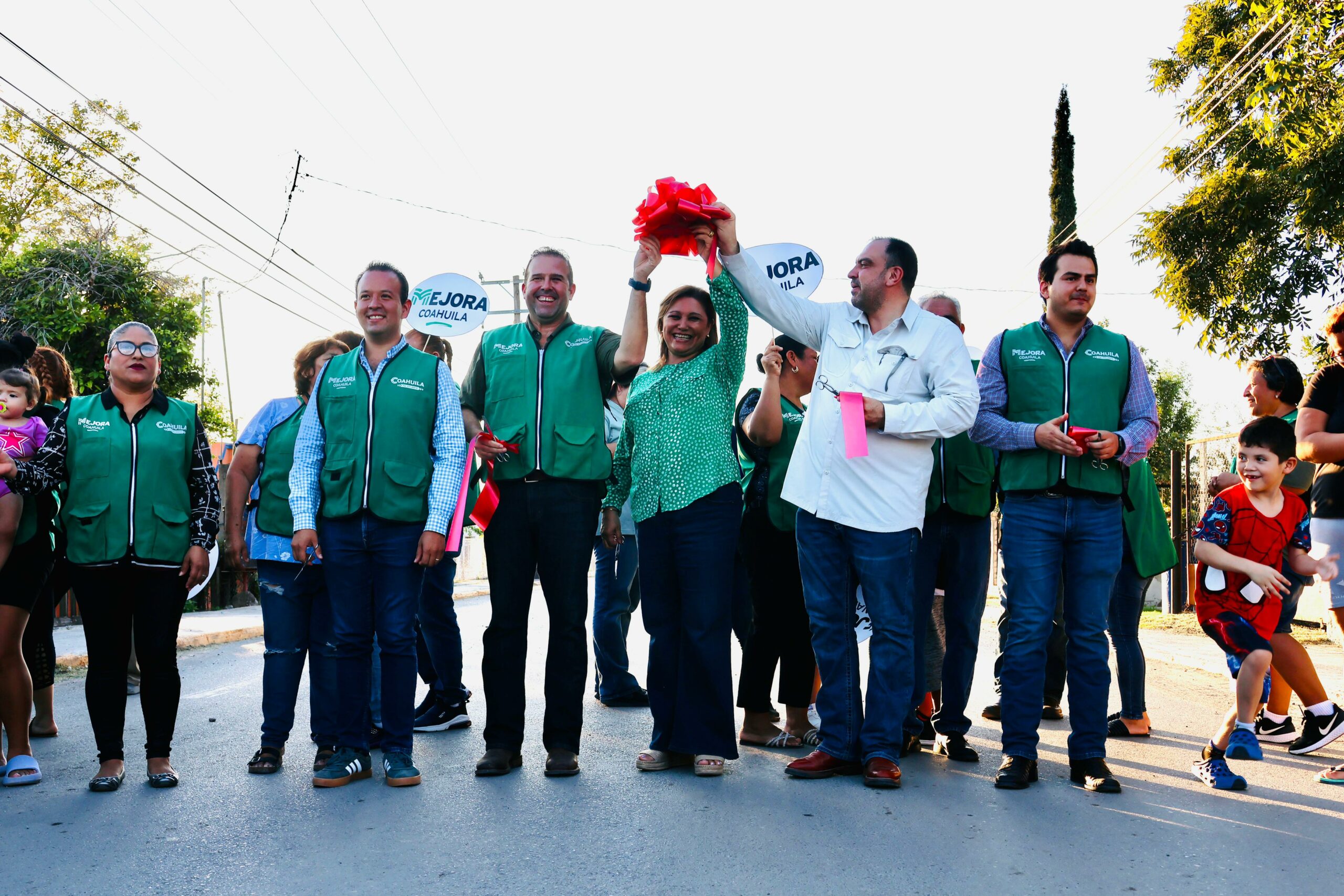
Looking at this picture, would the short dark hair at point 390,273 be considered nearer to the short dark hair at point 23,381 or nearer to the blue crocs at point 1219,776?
the short dark hair at point 23,381

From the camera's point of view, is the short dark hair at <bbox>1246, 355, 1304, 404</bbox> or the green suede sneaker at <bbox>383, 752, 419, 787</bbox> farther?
the short dark hair at <bbox>1246, 355, 1304, 404</bbox>

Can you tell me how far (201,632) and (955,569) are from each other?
9590 mm

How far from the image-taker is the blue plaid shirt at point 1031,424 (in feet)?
16.5

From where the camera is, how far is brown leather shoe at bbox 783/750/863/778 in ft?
16.4

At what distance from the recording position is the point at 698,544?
519 cm

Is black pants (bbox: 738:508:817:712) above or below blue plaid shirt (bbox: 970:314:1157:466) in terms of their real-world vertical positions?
below

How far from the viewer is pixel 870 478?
4996 millimetres

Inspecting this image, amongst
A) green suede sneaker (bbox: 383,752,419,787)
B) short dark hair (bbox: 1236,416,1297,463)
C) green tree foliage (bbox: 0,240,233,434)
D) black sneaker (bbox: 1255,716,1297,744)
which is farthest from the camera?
green tree foliage (bbox: 0,240,233,434)

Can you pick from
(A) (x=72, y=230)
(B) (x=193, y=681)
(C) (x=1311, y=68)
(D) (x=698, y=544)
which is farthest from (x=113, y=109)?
(D) (x=698, y=544)

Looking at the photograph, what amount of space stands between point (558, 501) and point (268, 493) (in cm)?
141

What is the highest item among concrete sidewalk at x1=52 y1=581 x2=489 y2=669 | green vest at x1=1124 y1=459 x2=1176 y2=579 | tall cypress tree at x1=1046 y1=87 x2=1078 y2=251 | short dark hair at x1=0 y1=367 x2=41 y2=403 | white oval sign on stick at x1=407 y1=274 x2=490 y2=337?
tall cypress tree at x1=1046 y1=87 x2=1078 y2=251

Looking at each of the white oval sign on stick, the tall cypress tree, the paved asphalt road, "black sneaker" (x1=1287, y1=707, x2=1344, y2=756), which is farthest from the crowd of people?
the tall cypress tree

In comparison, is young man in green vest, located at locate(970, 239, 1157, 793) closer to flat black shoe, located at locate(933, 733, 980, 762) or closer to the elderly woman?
flat black shoe, located at locate(933, 733, 980, 762)

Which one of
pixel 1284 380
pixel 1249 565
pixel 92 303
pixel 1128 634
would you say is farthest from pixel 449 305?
pixel 92 303
